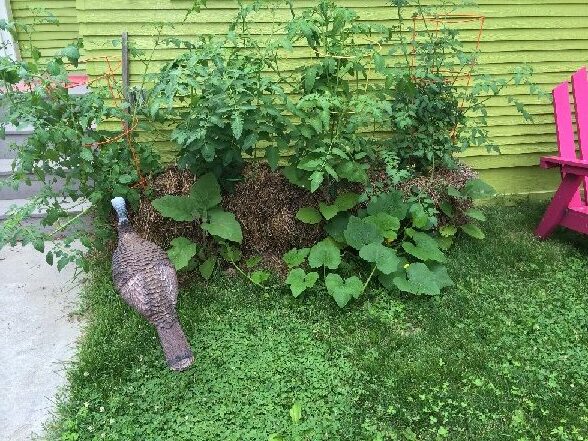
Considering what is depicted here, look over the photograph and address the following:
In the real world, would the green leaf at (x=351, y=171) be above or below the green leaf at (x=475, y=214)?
above

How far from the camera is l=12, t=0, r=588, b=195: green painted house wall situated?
372 centimetres

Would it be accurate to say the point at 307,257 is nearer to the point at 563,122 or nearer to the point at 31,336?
the point at 31,336

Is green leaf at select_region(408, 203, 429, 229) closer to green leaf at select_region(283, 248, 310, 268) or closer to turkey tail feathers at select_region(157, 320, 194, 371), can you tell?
green leaf at select_region(283, 248, 310, 268)

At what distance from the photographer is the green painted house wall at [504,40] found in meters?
3.72

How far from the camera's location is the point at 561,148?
3877mm

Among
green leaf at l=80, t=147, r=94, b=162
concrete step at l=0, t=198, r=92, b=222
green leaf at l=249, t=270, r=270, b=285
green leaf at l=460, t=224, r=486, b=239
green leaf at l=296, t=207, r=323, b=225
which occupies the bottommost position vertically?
green leaf at l=249, t=270, r=270, b=285

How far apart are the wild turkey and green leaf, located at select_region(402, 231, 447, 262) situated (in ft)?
4.87

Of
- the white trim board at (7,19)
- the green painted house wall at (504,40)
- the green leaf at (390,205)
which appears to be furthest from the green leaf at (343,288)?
the white trim board at (7,19)

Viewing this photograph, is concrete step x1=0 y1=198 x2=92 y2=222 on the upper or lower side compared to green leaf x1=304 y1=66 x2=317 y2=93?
lower

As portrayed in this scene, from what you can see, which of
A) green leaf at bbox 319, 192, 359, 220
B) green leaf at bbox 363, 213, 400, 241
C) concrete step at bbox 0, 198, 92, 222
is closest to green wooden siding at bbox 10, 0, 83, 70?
concrete step at bbox 0, 198, 92, 222

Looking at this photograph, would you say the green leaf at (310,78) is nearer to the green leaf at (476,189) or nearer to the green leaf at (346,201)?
the green leaf at (346,201)

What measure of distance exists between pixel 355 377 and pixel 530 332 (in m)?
Answer: 1.10

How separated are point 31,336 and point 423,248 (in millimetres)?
2399

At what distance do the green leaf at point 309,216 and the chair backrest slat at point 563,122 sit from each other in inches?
75.1
